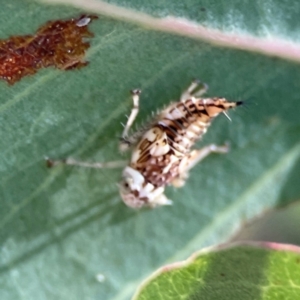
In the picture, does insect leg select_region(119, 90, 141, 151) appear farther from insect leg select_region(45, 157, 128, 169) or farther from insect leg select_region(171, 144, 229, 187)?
insect leg select_region(171, 144, 229, 187)

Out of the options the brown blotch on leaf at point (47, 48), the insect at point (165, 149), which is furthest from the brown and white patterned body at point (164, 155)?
the brown blotch on leaf at point (47, 48)

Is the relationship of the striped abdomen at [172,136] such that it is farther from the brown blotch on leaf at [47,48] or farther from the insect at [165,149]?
the brown blotch on leaf at [47,48]

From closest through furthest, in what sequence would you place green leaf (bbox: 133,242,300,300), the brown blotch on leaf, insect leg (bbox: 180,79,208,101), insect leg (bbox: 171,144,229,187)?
green leaf (bbox: 133,242,300,300), the brown blotch on leaf, insect leg (bbox: 180,79,208,101), insect leg (bbox: 171,144,229,187)

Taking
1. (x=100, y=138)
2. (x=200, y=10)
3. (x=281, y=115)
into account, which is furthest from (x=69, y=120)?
(x=281, y=115)

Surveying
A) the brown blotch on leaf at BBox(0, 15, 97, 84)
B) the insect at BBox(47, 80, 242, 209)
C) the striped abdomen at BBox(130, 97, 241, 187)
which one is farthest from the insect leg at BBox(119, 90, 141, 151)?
the brown blotch on leaf at BBox(0, 15, 97, 84)

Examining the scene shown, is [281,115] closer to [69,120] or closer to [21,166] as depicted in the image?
[69,120]

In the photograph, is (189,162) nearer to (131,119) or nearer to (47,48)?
(131,119)
